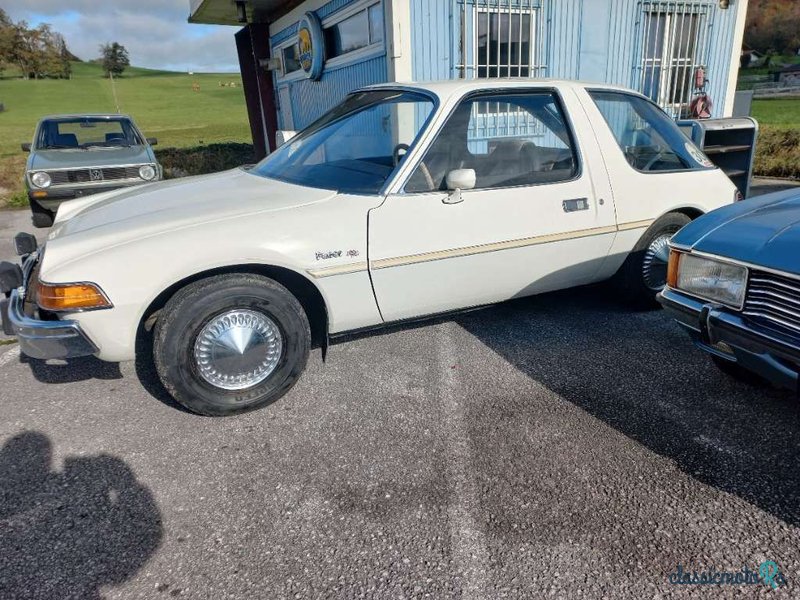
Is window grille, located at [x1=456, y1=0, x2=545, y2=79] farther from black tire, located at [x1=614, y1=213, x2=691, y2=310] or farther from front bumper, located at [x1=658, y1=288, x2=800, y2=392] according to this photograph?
front bumper, located at [x1=658, y1=288, x2=800, y2=392]

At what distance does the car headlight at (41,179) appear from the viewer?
7.80 meters

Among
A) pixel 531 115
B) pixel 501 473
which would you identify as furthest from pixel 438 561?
pixel 531 115

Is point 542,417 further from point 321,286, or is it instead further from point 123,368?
point 123,368

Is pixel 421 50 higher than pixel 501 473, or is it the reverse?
pixel 421 50

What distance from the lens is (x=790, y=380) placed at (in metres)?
2.30

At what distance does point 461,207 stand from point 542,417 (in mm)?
1250

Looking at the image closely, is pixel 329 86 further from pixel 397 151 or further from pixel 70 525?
pixel 70 525

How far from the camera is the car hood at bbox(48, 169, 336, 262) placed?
9.17 ft

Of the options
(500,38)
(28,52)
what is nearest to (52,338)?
(500,38)

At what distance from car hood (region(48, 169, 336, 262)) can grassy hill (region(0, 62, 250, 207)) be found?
20210mm

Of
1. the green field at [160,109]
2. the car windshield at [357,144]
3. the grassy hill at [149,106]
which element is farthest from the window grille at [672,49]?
the grassy hill at [149,106]

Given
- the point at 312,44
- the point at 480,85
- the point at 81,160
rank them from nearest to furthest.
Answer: the point at 480,85
the point at 81,160
the point at 312,44

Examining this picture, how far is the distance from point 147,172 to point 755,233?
312 inches

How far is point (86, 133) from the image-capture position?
29.9 ft
